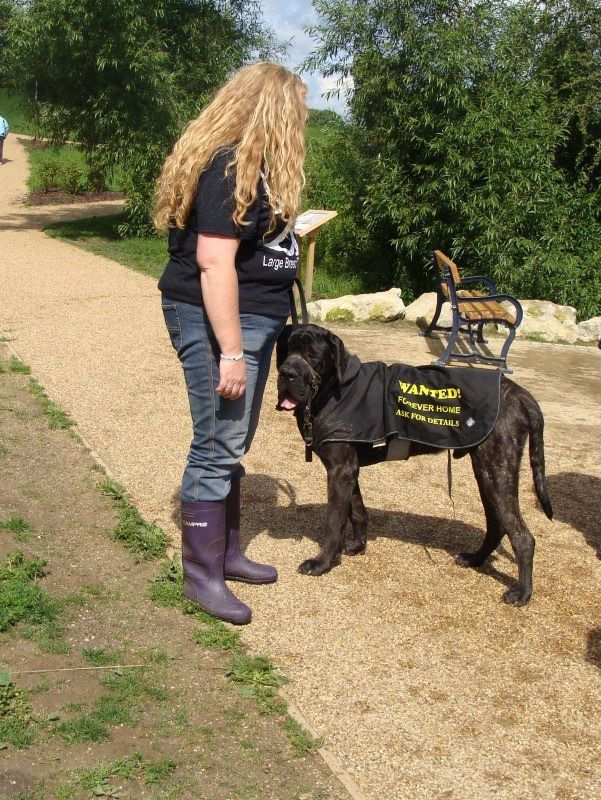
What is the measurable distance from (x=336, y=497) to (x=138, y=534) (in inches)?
42.7

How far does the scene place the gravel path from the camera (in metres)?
→ 3.04

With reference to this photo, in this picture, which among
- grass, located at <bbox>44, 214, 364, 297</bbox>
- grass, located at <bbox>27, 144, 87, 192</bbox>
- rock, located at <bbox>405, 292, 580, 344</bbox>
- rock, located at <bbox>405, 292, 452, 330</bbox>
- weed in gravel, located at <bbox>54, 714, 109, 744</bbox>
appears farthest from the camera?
grass, located at <bbox>27, 144, 87, 192</bbox>

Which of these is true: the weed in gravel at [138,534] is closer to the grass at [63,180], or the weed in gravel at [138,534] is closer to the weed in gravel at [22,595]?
the weed in gravel at [22,595]

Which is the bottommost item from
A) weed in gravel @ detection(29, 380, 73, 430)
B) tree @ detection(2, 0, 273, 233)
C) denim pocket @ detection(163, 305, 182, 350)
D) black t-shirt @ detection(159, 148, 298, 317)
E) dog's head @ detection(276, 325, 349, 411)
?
weed in gravel @ detection(29, 380, 73, 430)

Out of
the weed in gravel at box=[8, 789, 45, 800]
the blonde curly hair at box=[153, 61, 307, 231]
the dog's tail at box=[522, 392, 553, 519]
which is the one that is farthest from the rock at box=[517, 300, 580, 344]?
the weed in gravel at box=[8, 789, 45, 800]

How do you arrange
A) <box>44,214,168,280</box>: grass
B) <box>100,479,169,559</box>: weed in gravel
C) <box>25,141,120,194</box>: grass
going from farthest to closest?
<box>25,141,120,194</box>: grass < <box>44,214,168,280</box>: grass < <box>100,479,169,559</box>: weed in gravel

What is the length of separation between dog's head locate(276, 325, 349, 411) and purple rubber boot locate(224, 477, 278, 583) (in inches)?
22.8

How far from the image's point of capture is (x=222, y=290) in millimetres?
3277

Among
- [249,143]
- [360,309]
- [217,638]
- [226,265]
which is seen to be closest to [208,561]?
[217,638]

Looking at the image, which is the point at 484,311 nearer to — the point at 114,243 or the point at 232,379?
the point at 232,379

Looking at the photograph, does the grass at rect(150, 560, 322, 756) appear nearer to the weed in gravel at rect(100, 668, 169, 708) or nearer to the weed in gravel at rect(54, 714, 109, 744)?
the weed in gravel at rect(100, 668, 169, 708)

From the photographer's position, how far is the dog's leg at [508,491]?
4066 mm

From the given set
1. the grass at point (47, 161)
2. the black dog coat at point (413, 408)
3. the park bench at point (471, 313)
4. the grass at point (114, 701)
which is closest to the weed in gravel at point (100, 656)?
the grass at point (114, 701)

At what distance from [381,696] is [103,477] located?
8.60ft
